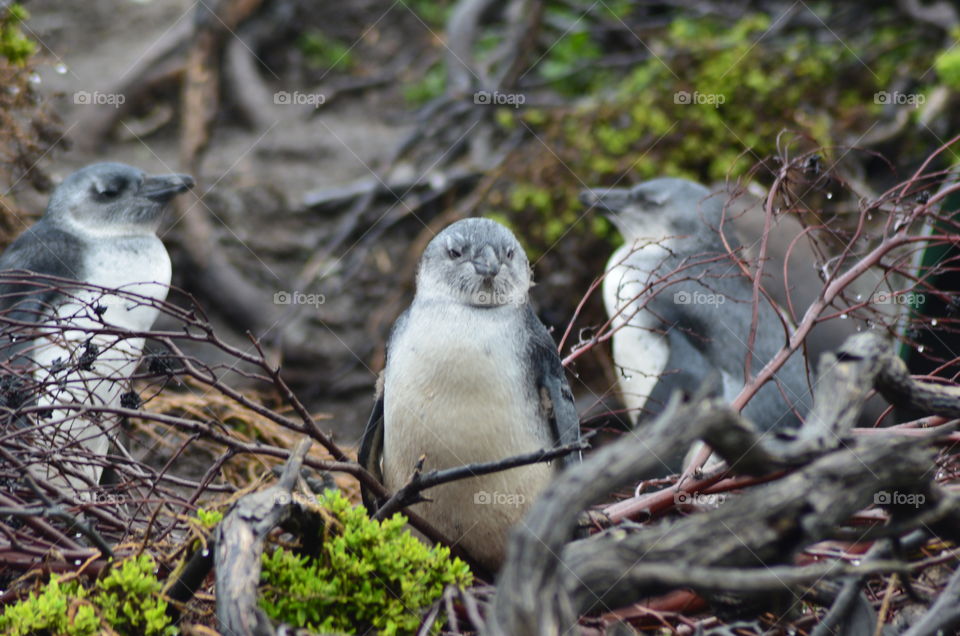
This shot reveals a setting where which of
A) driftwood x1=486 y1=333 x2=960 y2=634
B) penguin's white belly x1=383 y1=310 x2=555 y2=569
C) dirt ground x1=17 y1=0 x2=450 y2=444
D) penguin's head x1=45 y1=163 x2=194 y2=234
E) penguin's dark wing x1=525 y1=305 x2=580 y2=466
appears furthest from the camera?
dirt ground x1=17 y1=0 x2=450 y2=444

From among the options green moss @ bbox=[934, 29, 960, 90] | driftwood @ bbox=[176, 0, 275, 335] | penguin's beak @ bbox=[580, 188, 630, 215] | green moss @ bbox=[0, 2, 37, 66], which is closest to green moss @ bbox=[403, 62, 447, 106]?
driftwood @ bbox=[176, 0, 275, 335]

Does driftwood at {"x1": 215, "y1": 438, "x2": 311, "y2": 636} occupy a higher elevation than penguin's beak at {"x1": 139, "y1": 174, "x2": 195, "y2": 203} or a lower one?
lower

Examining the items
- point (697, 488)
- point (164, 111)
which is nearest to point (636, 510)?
point (697, 488)

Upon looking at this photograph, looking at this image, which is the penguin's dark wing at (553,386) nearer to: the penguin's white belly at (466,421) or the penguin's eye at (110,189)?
the penguin's white belly at (466,421)

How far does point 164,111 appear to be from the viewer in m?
6.76

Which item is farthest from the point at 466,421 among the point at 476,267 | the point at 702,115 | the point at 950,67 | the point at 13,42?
the point at 950,67

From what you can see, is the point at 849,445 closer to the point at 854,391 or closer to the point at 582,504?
the point at 854,391

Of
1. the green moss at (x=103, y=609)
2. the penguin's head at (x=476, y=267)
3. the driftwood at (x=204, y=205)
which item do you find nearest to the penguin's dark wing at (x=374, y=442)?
the penguin's head at (x=476, y=267)

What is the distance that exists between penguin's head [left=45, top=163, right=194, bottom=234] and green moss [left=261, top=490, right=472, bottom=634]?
1628 mm

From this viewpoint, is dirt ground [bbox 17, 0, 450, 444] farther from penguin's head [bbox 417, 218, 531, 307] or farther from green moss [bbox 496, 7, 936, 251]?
penguin's head [bbox 417, 218, 531, 307]

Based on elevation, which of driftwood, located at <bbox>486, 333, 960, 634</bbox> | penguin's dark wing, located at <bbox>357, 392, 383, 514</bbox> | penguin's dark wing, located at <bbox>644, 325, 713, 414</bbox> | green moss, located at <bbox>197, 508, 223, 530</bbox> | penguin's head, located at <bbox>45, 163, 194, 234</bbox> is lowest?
penguin's dark wing, located at <bbox>644, 325, 713, 414</bbox>

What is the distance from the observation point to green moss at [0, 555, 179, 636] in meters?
1.94

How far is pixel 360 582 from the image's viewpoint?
2045mm

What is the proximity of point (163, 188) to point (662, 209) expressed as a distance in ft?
6.28
